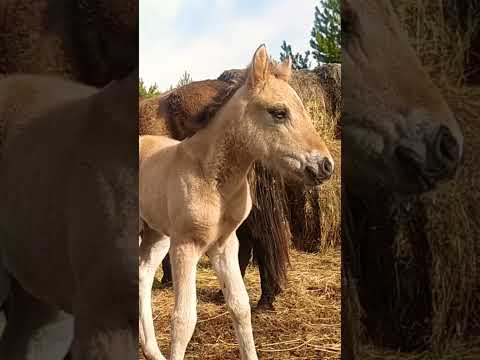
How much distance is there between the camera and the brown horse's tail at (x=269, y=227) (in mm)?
2480

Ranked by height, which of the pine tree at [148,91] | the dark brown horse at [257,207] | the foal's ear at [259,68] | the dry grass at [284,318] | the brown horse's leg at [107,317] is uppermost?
the pine tree at [148,91]

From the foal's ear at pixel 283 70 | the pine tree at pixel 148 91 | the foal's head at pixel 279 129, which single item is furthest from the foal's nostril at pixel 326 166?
the pine tree at pixel 148 91

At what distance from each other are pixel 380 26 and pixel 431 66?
0.20 meters

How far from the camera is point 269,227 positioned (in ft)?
8.29

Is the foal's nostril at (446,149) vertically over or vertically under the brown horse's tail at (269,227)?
over

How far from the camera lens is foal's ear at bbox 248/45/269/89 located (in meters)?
1.83

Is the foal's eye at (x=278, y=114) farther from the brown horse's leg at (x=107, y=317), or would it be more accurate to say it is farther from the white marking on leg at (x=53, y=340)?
the white marking on leg at (x=53, y=340)

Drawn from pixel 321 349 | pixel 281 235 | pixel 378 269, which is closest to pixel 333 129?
pixel 281 235

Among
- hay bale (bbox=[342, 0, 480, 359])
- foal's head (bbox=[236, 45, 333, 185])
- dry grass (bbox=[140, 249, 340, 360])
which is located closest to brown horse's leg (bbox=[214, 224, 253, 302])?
dry grass (bbox=[140, 249, 340, 360])

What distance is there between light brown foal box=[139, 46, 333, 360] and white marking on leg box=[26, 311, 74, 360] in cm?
46

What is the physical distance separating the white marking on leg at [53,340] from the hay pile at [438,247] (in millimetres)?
858

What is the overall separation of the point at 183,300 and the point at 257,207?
2.47 feet

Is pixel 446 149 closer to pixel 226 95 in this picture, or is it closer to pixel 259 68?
pixel 259 68

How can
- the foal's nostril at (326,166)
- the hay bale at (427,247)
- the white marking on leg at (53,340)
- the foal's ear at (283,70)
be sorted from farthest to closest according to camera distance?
1. the foal's ear at (283,70)
2. the foal's nostril at (326,166)
3. the hay bale at (427,247)
4. the white marking on leg at (53,340)
